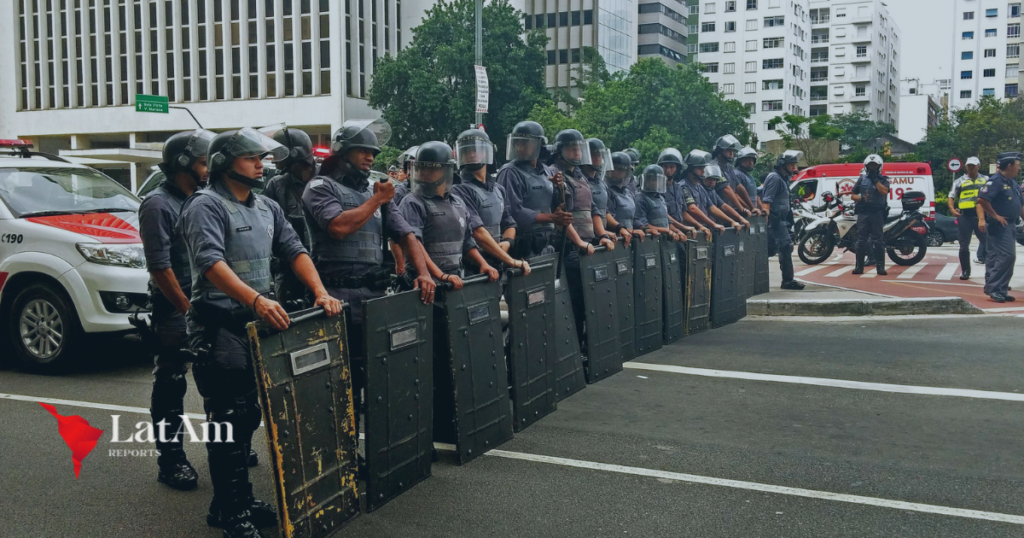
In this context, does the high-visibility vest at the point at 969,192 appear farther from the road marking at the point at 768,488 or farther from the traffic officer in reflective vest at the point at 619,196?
the road marking at the point at 768,488

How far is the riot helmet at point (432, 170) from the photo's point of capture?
581 centimetres

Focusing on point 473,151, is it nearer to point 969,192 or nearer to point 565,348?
point 565,348

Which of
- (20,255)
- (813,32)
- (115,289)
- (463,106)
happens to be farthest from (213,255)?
(813,32)

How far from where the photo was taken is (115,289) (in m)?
7.53

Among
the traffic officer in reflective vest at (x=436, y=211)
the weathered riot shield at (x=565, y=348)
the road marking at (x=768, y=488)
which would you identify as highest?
the traffic officer in reflective vest at (x=436, y=211)

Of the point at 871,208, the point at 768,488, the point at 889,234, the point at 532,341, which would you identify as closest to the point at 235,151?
the point at 532,341

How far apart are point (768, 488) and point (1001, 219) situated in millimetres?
8379

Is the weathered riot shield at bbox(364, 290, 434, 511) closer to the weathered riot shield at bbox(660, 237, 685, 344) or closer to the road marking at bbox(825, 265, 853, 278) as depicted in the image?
the weathered riot shield at bbox(660, 237, 685, 344)

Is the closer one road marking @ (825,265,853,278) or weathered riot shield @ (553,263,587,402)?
weathered riot shield @ (553,263,587,402)

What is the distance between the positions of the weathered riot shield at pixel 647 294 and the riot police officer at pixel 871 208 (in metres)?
6.96

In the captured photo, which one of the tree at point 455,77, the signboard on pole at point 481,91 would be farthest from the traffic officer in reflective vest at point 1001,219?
the tree at point 455,77

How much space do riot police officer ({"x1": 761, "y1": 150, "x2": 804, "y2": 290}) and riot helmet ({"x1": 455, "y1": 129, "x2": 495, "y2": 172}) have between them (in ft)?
23.8

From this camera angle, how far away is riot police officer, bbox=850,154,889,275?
46.9ft

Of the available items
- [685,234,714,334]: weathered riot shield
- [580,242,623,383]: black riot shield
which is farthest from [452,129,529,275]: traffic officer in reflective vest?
[685,234,714,334]: weathered riot shield
